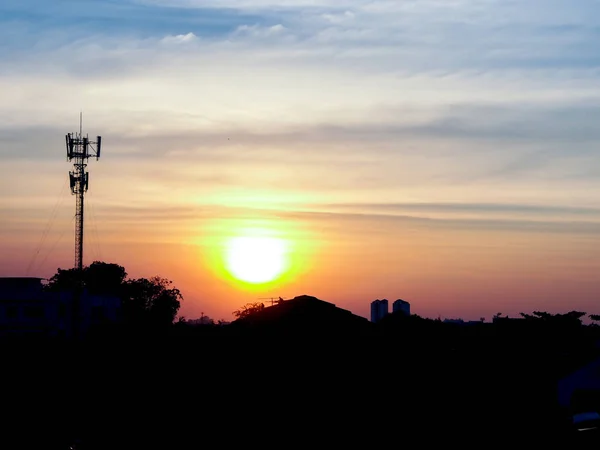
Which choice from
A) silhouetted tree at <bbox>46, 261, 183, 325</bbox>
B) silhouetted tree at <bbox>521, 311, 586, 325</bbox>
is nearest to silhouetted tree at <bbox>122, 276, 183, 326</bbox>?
silhouetted tree at <bbox>46, 261, 183, 325</bbox>

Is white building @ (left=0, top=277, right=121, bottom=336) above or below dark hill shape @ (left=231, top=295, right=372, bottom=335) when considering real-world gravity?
above

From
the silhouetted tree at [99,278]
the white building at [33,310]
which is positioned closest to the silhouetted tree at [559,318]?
the white building at [33,310]

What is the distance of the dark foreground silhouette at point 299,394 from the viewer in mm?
27203

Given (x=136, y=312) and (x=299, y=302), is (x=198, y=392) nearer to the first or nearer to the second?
(x=299, y=302)

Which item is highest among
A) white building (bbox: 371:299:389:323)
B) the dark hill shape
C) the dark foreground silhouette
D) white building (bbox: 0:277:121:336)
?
white building (bbox: 371:299:389:323)

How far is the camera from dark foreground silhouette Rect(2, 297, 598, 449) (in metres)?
27.2

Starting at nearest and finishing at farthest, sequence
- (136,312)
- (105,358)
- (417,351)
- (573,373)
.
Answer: (417,351) < (105,358) < (573,373) < (136,312)

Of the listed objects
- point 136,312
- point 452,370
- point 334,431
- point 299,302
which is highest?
point 136,312

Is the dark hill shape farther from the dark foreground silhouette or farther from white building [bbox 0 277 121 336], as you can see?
white building [bbox 0 277 121 336]

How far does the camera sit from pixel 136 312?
440 feet

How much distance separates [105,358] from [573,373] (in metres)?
23.0

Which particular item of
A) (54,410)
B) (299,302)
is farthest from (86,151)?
(299,302)

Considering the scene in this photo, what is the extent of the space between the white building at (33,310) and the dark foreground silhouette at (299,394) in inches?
2520

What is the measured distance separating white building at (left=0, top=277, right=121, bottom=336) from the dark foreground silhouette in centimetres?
6401
